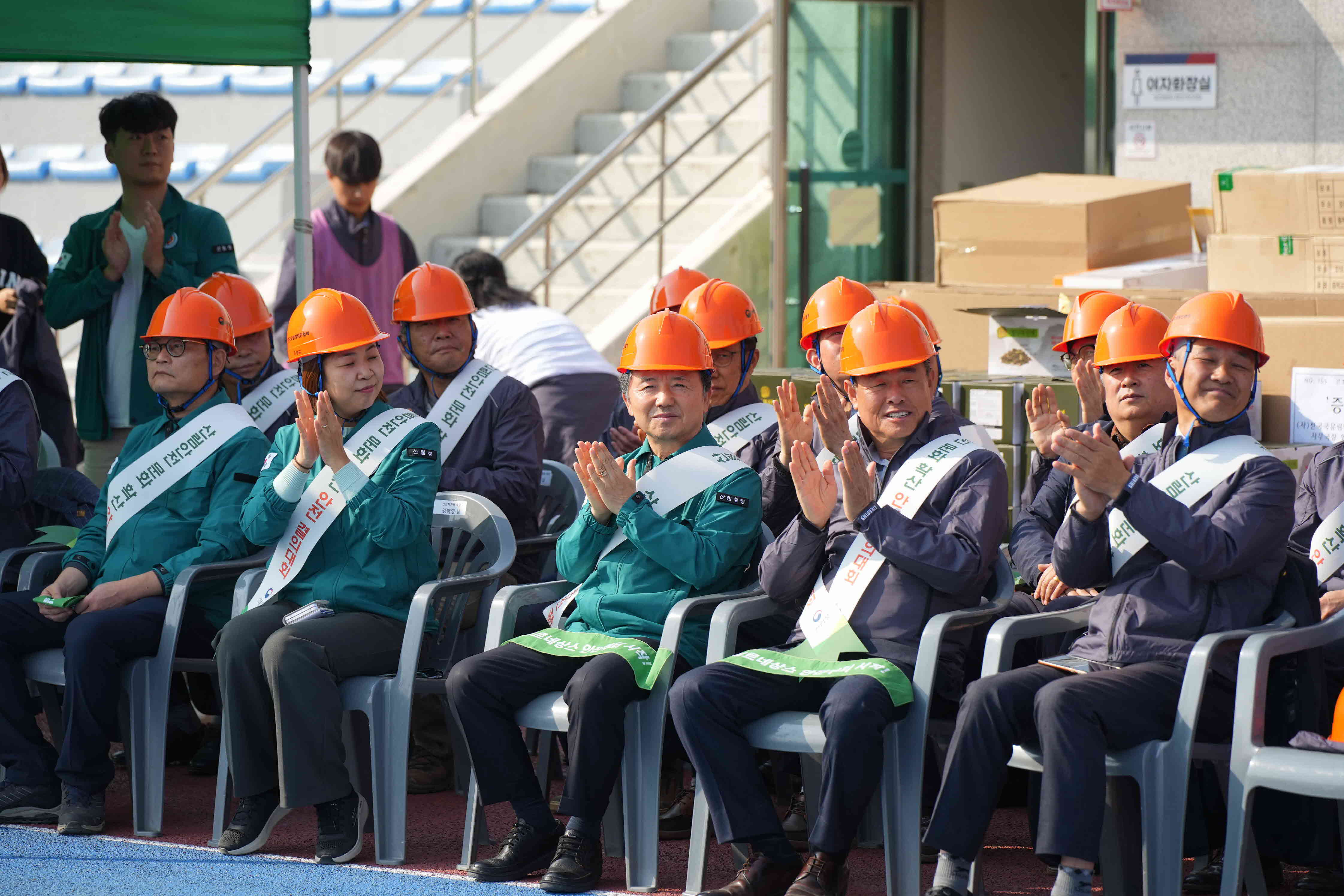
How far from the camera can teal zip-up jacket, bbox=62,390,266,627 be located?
5.62 meters

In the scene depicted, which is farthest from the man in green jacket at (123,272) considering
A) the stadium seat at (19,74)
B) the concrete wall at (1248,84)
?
the stadium seat at (19,74)

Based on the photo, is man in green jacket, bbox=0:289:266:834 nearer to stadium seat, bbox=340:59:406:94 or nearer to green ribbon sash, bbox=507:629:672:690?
green ribbon sash, bbox=507:629:672:690

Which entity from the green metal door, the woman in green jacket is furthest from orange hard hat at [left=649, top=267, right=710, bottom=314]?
the green metal door

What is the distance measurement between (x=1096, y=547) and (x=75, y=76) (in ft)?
46.5

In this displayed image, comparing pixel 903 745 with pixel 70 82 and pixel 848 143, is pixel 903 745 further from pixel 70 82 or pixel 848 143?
pixel 70 82

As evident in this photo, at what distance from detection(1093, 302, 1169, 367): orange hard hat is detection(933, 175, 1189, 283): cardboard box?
233cm

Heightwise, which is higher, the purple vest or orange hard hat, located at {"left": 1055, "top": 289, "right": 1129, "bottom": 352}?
the purple vest

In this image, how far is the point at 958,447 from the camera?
4820 mm

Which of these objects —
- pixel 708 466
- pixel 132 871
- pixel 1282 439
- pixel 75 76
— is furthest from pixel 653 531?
pixel 75 76

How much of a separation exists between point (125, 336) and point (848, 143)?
4582 millimetres

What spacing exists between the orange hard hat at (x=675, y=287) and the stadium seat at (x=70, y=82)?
10958mm

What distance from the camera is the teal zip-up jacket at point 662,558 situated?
4.90 metres

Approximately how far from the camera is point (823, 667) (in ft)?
15.1

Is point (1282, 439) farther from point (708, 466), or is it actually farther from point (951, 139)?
point (951, 139)
